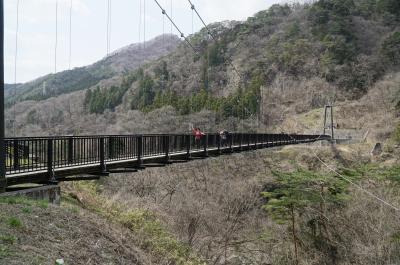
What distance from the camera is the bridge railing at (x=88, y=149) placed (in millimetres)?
8938

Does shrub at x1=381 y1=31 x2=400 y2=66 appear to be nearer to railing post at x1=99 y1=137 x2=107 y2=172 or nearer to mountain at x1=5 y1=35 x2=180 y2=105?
mountain at x1=5 y1=35 x2=180 y2=105

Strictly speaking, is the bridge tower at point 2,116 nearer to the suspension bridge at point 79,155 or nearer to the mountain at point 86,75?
the suspension bridge at point 79,155

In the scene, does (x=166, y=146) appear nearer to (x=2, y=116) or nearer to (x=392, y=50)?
(x=2, y=116)

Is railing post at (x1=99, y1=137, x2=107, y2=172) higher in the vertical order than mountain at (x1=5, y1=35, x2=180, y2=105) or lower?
lower

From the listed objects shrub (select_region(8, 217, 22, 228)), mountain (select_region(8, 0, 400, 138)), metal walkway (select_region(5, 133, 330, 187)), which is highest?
mountain (select_region(8, 0, 400, 138))

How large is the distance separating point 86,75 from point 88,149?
143 meters

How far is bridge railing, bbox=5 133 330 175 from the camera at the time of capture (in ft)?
29.3

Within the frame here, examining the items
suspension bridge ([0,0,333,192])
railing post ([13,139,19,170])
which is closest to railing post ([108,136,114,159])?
suspension bridge ([0,0,333,192])

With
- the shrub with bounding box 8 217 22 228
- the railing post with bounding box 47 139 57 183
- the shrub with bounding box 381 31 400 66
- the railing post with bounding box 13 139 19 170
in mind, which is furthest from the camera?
the shrub with bounding box 381 31 400 66

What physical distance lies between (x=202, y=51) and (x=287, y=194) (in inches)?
3317

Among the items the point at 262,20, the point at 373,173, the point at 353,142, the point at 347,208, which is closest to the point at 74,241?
the point at 347,208

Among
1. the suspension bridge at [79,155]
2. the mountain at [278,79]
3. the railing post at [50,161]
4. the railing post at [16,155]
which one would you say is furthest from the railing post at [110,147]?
the mountain at [278,79]

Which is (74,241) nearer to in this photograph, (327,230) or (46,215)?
(46,215)

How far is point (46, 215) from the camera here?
7441mm
